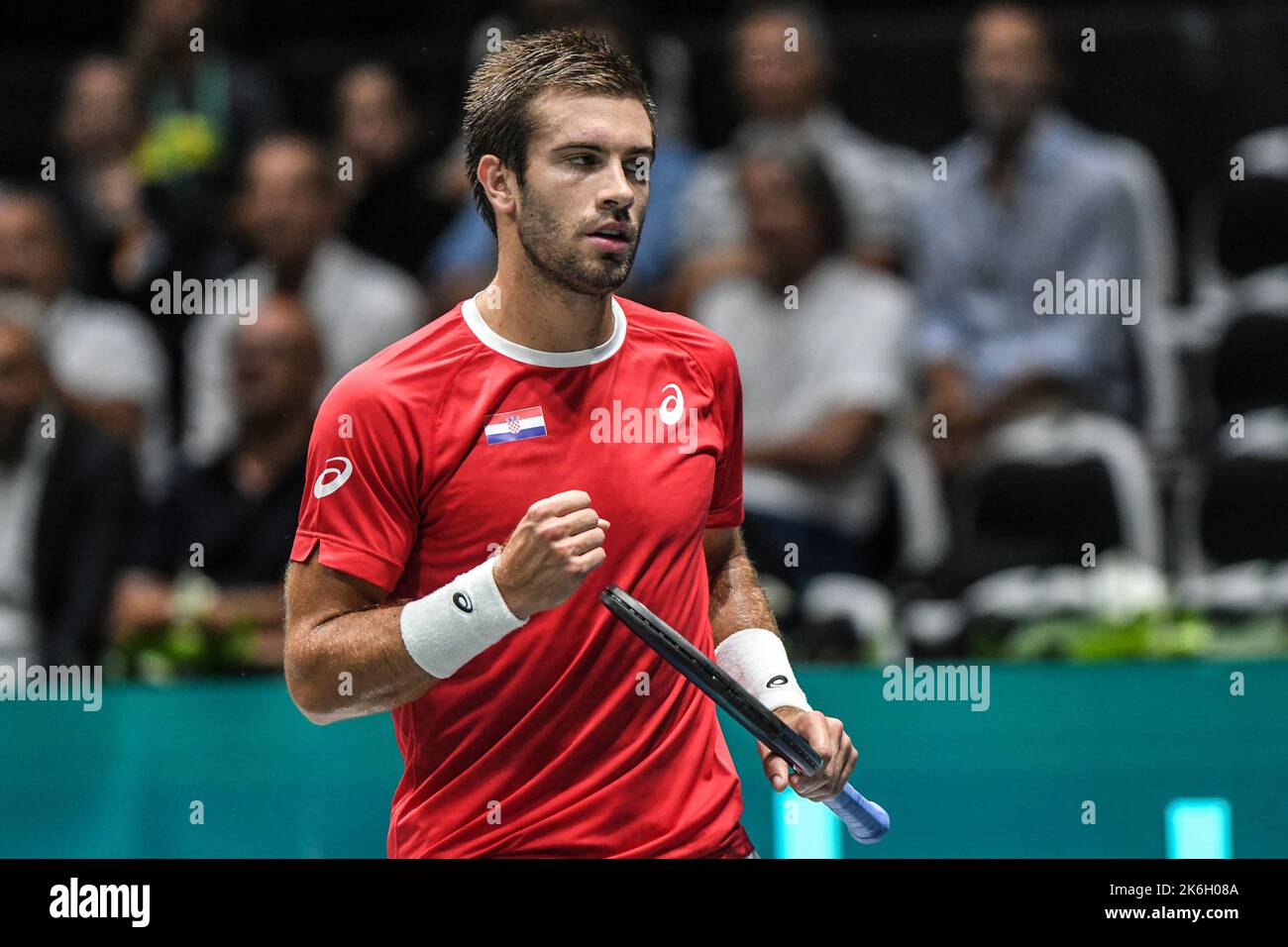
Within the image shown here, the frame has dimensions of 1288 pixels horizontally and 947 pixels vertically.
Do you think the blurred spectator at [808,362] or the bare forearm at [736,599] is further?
the blurred spectator at [808,362]

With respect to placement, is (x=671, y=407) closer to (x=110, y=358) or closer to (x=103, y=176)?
(x=110, y=358)

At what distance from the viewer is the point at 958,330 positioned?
5.23 metres

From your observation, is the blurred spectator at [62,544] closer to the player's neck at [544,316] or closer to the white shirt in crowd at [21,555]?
the white shirt in crowd at [21,555]

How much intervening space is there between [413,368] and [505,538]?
0.28 m

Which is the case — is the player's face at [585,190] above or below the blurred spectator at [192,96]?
below

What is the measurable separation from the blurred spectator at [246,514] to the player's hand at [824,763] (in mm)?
1586

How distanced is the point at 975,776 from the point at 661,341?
4.67ft

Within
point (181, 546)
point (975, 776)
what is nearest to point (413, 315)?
point (181, 546)

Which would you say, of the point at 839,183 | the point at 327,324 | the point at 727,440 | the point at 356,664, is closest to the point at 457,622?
the point at 356,664

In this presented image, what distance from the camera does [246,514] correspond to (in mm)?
4422

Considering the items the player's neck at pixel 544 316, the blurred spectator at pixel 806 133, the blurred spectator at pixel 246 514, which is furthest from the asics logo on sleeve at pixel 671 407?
the blurred spectator at pixel 806 133

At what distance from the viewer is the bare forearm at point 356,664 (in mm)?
2740
